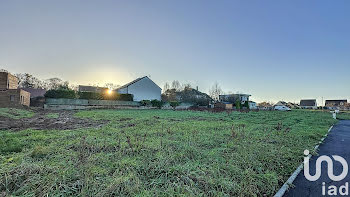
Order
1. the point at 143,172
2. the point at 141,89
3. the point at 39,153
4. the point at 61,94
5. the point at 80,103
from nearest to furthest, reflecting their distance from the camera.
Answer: the point at 143,172
the point at 39,153
the point at 61,94
the point at 80,103
the point at 141,89

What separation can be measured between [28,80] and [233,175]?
48.7m

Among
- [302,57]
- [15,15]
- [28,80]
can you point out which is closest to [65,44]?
[15,15]

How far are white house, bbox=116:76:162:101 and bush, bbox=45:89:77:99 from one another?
1115cm

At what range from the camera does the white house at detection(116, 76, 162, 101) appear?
33.6m

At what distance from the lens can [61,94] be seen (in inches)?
886

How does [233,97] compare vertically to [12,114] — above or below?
above

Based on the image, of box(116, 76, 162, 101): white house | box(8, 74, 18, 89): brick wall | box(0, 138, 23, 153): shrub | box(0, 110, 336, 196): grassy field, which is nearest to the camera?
box(0, 110, 336, 196): grassy field

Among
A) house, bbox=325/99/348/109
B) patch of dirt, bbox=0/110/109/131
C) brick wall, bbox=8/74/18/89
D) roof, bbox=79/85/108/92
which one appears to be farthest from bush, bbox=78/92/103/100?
house, bbox=325/99/348/109

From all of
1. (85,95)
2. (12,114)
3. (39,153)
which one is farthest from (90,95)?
(39,153)

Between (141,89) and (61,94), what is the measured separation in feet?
51.5

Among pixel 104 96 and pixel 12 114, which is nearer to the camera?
pixel 12 114

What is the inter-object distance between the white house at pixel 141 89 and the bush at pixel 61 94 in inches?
439

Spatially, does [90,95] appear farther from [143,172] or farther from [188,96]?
[143,172]

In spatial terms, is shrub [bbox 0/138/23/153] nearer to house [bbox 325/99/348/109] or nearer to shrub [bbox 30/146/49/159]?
shrub [bbox 30/146/49/159]
